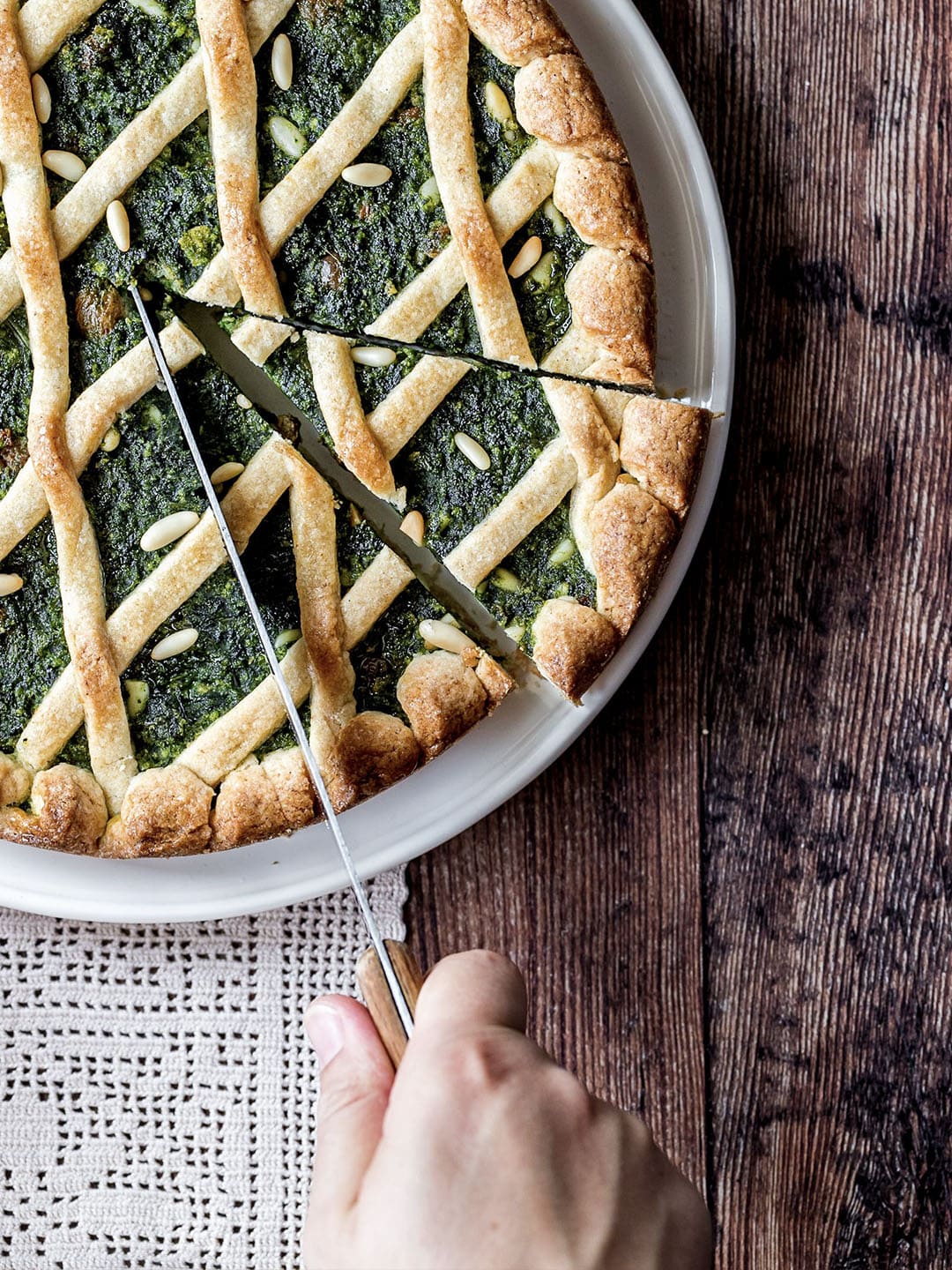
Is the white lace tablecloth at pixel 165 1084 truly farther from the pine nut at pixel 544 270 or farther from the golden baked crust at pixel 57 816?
the pine nut at pixel 544 270

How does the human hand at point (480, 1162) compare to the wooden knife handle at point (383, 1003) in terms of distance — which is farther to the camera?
the wooden knife handle at point (383, 1003)

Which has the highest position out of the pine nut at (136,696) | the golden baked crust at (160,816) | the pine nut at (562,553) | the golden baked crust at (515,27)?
the golden baked crust at (515,27)

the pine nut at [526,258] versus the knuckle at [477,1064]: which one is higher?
the pine nut at [526,258]

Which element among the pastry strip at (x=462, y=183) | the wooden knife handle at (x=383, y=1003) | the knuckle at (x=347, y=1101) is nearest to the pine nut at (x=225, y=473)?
the pastry strip at (x=462, y=183)

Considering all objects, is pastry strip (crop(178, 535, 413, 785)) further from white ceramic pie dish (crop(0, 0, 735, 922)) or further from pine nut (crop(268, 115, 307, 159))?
pine nut (crop(268, 115, 307, 159))

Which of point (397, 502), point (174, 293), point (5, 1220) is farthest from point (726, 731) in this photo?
point (5, 1220)

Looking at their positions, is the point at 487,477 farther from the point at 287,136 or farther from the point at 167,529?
the point at 287,136

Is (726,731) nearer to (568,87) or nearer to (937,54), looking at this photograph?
(568,87)

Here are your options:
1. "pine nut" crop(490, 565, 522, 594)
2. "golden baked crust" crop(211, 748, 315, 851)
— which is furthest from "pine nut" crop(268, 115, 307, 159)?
"golden baked crust" crop(211, 748, 315, 851)
